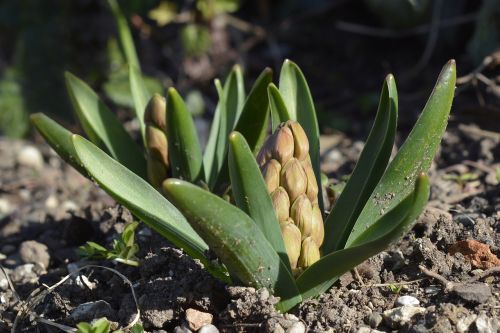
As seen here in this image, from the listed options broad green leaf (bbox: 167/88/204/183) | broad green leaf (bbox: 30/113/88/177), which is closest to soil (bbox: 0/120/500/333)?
broad green leaf (bbox: 167/88/204/183)

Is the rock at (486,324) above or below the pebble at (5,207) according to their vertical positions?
above

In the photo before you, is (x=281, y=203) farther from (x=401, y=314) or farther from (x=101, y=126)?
(x=101, y=126)

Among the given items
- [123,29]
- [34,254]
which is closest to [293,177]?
[34,254]

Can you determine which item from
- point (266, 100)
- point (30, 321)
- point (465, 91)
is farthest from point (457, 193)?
point (30, 321)

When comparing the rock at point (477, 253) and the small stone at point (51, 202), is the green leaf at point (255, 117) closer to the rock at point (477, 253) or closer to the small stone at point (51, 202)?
the rock at point (477, 253)

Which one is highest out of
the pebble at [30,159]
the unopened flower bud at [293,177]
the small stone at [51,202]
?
the unopened flower bud at [293,177]

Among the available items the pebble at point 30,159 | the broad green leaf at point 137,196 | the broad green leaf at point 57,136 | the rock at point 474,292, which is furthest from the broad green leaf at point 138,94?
the pebble at point 30,159

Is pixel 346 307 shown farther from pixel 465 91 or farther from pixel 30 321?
pixel 465 91
